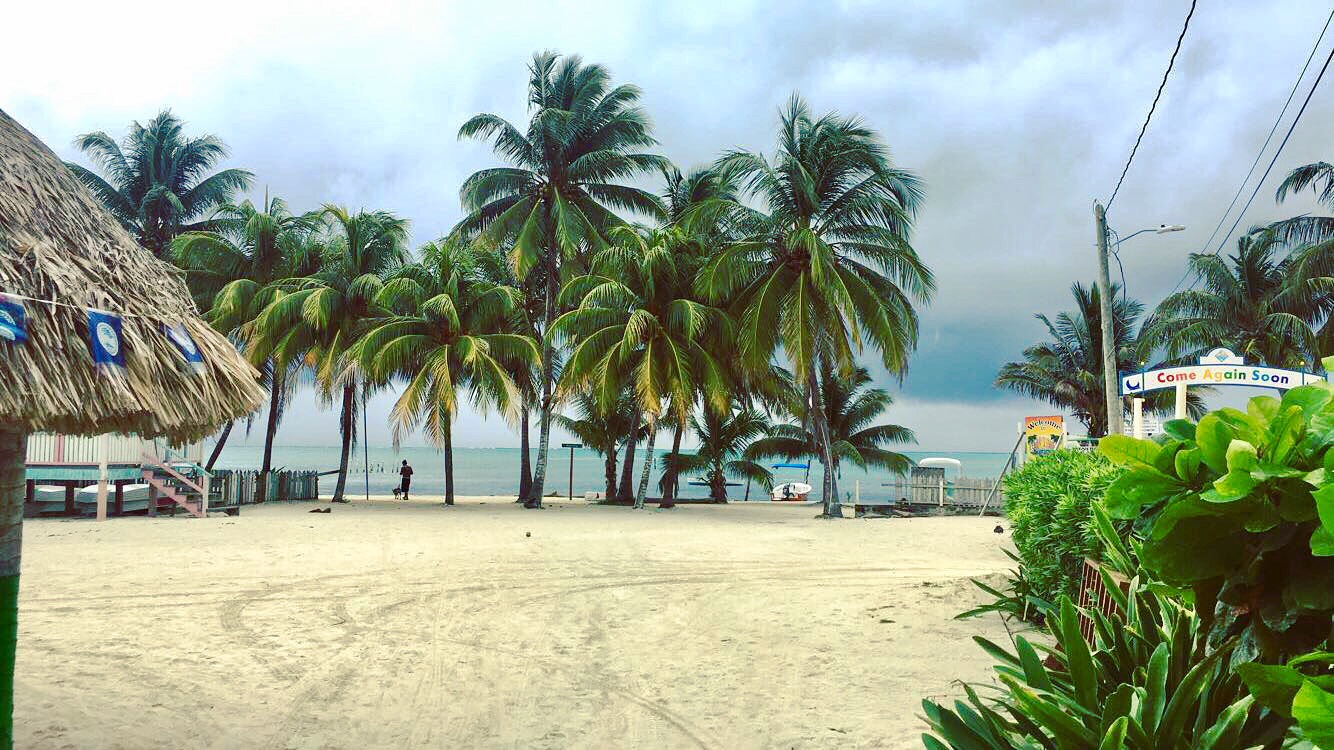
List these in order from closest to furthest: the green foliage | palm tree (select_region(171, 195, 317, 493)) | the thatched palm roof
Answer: the green foliage < the thatched palm roof < palm tree (select_region(171, 195, 317, 493))

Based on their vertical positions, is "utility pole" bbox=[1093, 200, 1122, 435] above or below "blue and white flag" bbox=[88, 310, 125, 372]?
above

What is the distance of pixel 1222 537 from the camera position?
1.36 m

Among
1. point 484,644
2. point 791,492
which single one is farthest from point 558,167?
point 791,492

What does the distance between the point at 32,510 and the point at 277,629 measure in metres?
16.9

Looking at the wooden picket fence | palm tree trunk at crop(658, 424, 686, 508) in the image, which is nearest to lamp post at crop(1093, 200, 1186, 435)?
palm tree trunk at crop(658, 424, 686, 508)

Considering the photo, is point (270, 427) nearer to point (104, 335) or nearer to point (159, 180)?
point (159, 180)

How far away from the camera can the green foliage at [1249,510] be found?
3.96 feet

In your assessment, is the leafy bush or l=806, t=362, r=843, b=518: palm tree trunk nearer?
the leafy bush

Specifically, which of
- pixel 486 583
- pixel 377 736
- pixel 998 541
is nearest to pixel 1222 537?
pixel 377 736

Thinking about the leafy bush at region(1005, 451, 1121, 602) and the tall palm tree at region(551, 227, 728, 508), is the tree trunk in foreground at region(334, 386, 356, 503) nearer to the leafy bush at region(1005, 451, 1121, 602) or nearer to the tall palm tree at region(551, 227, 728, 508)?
the tall palm tree at region(551, 227, 728, 508)

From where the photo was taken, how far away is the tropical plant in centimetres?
3262

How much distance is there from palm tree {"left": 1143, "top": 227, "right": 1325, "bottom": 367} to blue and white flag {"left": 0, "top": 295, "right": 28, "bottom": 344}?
31951 millimetres

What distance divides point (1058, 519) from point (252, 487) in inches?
986

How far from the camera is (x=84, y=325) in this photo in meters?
4.02
